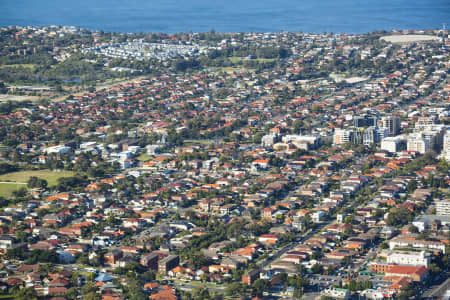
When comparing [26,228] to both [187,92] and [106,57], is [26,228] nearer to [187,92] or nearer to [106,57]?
[187,92]

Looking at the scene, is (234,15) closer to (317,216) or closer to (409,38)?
(409,38)

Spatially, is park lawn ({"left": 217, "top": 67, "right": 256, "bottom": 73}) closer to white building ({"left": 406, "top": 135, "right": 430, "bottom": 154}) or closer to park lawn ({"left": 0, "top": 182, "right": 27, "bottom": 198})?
white building ({"left": 406, "top": 135, "right": 430, "bottom": 154})

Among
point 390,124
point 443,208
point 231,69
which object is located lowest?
point 443,208

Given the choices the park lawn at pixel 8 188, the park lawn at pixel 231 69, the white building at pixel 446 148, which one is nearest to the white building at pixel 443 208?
the white building at pixel 446 148

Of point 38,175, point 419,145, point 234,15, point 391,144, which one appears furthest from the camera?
point 234,15

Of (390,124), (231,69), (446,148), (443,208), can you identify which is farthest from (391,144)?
(231,69)

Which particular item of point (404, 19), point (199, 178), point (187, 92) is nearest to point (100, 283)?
point (199, 178)

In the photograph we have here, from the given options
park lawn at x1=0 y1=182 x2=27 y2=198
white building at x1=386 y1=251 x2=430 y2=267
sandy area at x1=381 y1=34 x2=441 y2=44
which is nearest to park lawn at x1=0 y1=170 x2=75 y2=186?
park lawn at x1=0 y1=182 x2=27 y2=198
